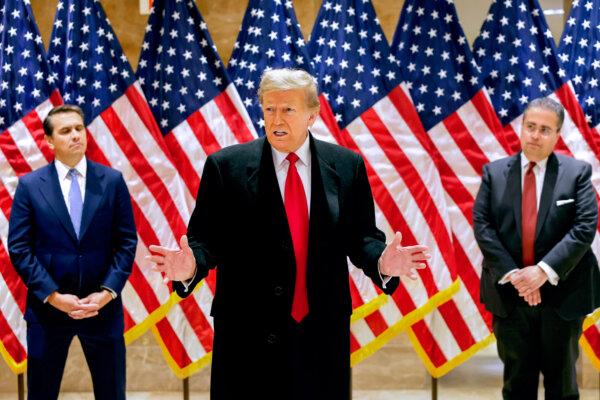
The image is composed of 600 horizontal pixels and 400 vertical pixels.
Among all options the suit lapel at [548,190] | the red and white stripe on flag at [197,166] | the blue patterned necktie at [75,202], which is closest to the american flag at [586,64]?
the suit lapel at [548,190]

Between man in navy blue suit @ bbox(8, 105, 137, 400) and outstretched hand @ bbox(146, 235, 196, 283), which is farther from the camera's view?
man in navy blue suit @ bbox(8, 105, 137, 400)

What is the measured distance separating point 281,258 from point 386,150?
1767 mm

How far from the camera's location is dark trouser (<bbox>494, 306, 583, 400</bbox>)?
10.6 ft

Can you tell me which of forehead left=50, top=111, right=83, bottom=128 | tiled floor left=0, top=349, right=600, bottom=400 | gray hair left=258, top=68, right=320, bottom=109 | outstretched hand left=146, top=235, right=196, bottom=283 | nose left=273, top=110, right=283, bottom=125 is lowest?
tiled floor left=0, top=349, right=600, bottom=400

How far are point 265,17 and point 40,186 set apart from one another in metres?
1.39

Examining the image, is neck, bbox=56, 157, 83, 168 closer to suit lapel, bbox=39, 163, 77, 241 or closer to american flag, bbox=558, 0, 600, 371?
suit lapel, bbox=39, 163, 77, 241

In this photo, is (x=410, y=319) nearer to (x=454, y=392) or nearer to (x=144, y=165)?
(x=454, y=392)

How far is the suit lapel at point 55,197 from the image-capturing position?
322cm

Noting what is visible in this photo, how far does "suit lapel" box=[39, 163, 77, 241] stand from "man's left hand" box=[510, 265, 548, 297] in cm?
191

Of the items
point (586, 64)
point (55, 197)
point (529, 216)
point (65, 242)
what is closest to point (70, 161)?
point (55, 197)

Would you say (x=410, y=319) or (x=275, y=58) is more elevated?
(x=275, y=58)

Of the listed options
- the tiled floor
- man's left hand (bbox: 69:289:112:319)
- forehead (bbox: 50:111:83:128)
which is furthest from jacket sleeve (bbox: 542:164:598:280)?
forehead (bbox: 50:111:83:128)

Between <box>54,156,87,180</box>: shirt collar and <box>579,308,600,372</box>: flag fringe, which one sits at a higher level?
<box>54,156,87,180</box>: shirt collar

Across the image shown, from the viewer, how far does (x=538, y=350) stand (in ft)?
10.8
